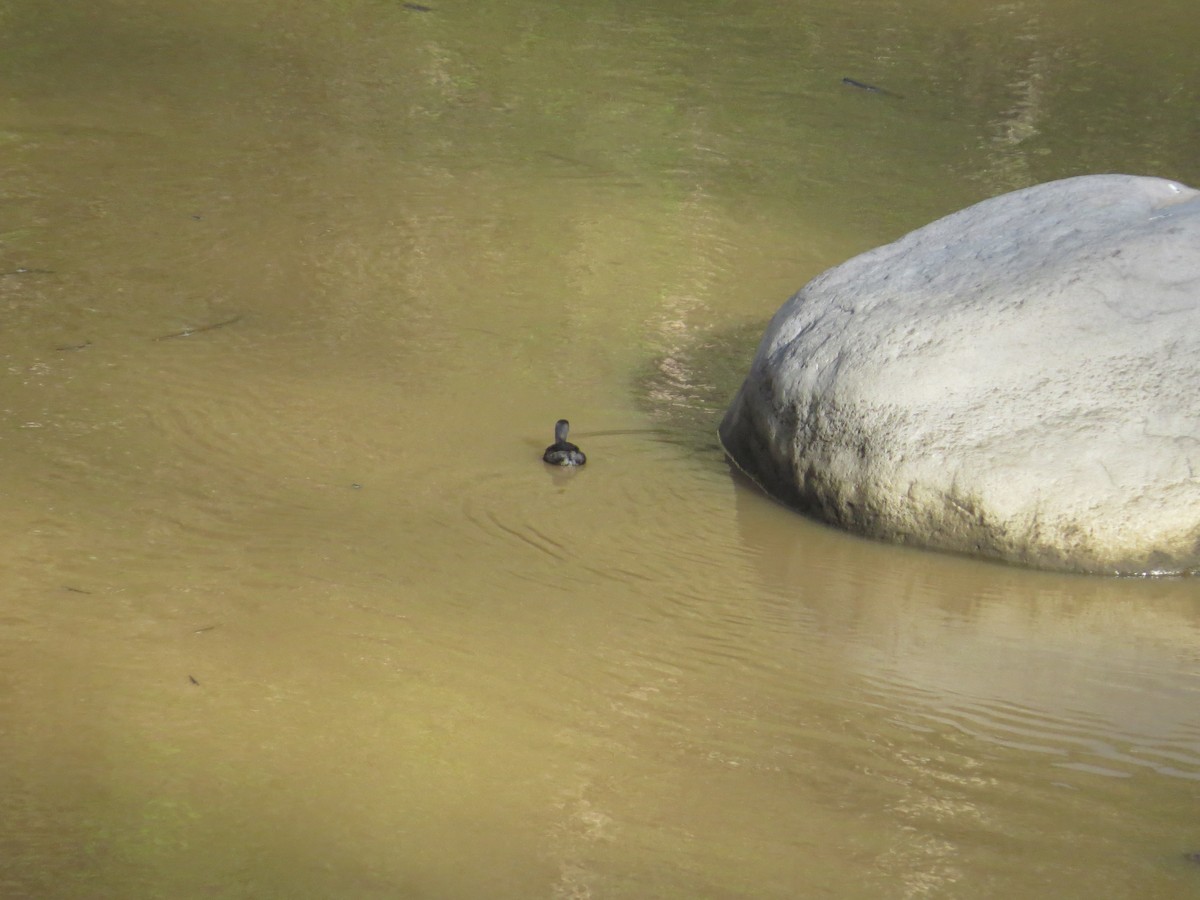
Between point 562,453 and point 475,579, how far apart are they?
109cm

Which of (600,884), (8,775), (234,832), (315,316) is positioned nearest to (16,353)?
(315,316)

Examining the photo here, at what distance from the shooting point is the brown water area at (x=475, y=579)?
11.7 feet

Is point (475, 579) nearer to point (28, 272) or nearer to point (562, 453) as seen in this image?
point (562, 453)

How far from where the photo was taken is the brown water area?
356 cm

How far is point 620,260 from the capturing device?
28.1 feet

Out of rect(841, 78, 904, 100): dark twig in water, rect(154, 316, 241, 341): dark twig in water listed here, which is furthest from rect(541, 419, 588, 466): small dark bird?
Result: rect(841, 78, 904, 100): dark twig in water

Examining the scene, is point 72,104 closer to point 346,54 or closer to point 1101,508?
point 346,54

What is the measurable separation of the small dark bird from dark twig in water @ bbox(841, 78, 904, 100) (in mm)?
7693

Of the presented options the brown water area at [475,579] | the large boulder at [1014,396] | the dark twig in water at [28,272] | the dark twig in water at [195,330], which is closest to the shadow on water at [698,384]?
the brown water area at [475,579]

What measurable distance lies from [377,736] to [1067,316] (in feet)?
10.3

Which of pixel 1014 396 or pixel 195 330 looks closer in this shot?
pixel 1014 396

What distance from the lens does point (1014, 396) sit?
5336mm

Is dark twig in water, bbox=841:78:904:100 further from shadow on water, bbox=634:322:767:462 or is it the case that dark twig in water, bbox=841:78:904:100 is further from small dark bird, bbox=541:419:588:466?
small dark bird, bbox=541:419:588:466

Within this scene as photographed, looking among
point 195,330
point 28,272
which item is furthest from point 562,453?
point 28,272
